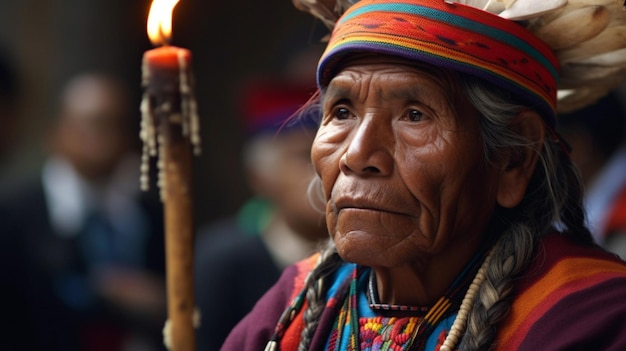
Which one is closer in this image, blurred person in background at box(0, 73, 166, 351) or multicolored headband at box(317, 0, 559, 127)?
multicolored headband at box(317, 0, 559, 127)

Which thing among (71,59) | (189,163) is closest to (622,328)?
(189,163)

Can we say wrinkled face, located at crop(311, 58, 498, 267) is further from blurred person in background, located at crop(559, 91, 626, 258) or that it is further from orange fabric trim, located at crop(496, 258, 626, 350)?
blurred person in background, located at crop(559, 91, 626, 258)

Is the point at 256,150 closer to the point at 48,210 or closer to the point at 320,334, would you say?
the point at 48,210

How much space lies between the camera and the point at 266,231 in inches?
260

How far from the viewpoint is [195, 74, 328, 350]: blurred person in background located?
20.7 ft

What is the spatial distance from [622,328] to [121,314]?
492 centimetres

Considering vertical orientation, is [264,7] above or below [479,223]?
below

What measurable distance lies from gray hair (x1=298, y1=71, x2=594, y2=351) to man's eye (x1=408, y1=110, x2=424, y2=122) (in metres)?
0.15

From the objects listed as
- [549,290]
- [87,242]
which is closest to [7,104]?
[87,242]

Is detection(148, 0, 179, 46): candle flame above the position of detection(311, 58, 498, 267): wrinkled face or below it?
above

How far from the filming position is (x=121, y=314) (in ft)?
24.2

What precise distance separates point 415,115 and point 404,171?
18 cm

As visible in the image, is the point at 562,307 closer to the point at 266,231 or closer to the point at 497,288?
the point at 497,288

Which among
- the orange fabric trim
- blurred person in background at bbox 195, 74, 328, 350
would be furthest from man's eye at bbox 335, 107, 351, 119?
blurred person in background at bbox 195, 74, 328, 350
